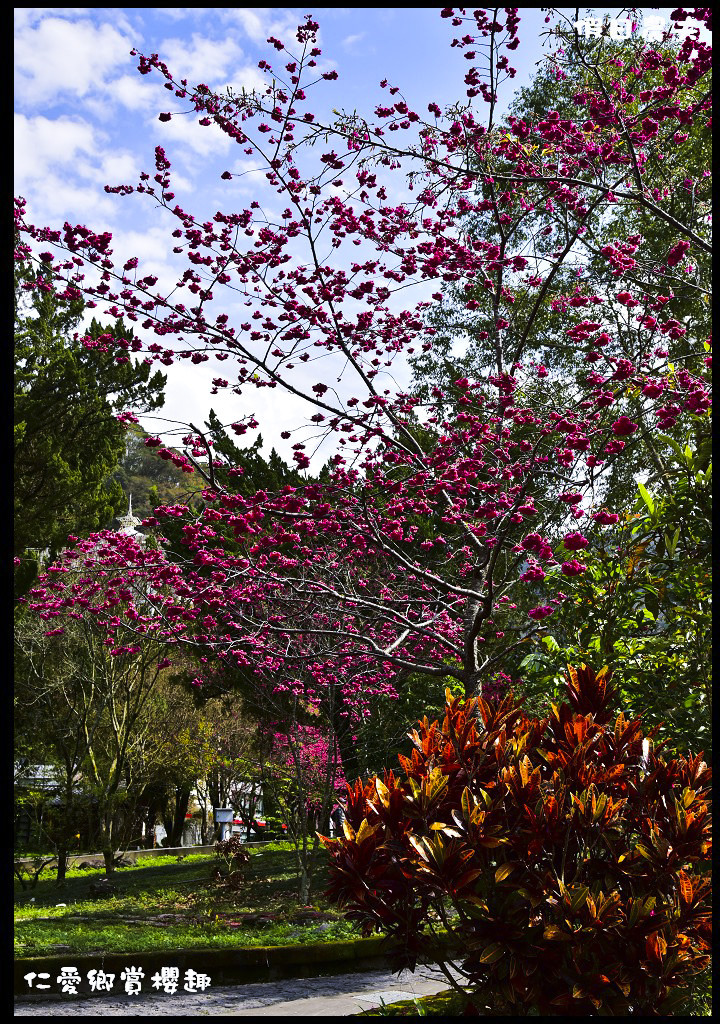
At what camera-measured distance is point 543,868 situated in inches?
113

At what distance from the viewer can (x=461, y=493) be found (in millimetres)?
5629

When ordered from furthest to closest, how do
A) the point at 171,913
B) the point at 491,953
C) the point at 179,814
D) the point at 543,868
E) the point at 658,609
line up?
1. the point at 179,814
2. the point at 171,913
3. the point at 658,609
4. the point at 543,868
5. the point at 491,953

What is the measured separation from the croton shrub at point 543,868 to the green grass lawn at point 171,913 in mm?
5890

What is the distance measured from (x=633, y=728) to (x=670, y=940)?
711 mm

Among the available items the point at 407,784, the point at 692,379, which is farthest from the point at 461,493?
the point at 407,784

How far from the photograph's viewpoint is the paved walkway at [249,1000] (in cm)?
596

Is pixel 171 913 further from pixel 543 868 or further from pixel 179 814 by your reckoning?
pixel 179 814

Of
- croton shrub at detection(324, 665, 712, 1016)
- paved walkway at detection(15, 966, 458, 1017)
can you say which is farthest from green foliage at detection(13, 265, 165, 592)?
croton shrub at detection(324, 665, 712, 1016)

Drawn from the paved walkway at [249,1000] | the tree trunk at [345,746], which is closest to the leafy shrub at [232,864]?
the tree trunk at [345,746]

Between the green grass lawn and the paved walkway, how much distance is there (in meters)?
0.92

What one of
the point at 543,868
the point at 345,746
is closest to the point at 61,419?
the point at 345,746

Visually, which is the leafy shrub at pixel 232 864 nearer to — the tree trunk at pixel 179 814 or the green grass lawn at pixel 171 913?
the green grass lawn at pixel 171 913

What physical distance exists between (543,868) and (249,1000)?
4.77 metres

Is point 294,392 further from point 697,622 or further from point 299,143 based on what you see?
point 697,622
